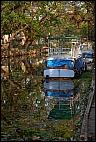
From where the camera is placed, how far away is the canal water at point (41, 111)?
7.73 metres

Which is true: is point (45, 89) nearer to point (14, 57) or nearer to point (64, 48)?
point (64, 48)

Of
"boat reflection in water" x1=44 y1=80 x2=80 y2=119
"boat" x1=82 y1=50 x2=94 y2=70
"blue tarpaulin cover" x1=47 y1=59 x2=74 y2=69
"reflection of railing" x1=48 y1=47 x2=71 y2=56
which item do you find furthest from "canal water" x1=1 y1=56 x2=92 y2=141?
"boat" x1=82 y1=50 x2=94 y2=70

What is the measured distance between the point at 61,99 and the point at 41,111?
2.35 m

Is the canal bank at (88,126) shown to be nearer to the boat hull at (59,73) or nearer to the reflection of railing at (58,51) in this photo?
the boat hull at (59,73)

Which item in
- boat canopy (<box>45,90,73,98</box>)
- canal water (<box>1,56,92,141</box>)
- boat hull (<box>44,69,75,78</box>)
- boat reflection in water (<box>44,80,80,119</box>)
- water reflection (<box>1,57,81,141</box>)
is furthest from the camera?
boat hull (<box>44,69,75,78</box>)

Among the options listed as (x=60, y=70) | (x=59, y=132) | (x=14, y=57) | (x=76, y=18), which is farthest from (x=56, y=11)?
(x=14, y=57)

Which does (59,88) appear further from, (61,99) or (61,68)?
(61,68)

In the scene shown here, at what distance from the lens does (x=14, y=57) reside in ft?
92.2

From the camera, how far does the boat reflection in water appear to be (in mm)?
10055

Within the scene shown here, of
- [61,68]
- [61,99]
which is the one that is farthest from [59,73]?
[61,99]

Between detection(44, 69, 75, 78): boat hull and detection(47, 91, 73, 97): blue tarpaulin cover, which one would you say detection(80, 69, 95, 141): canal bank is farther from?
detection(44, 69, 75, 78): boat hull

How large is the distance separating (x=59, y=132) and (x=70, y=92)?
20.6ft

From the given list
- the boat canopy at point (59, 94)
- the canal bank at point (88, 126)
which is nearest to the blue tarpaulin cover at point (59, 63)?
the boat canopy at point (59, 94)

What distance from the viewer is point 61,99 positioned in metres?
12.5
